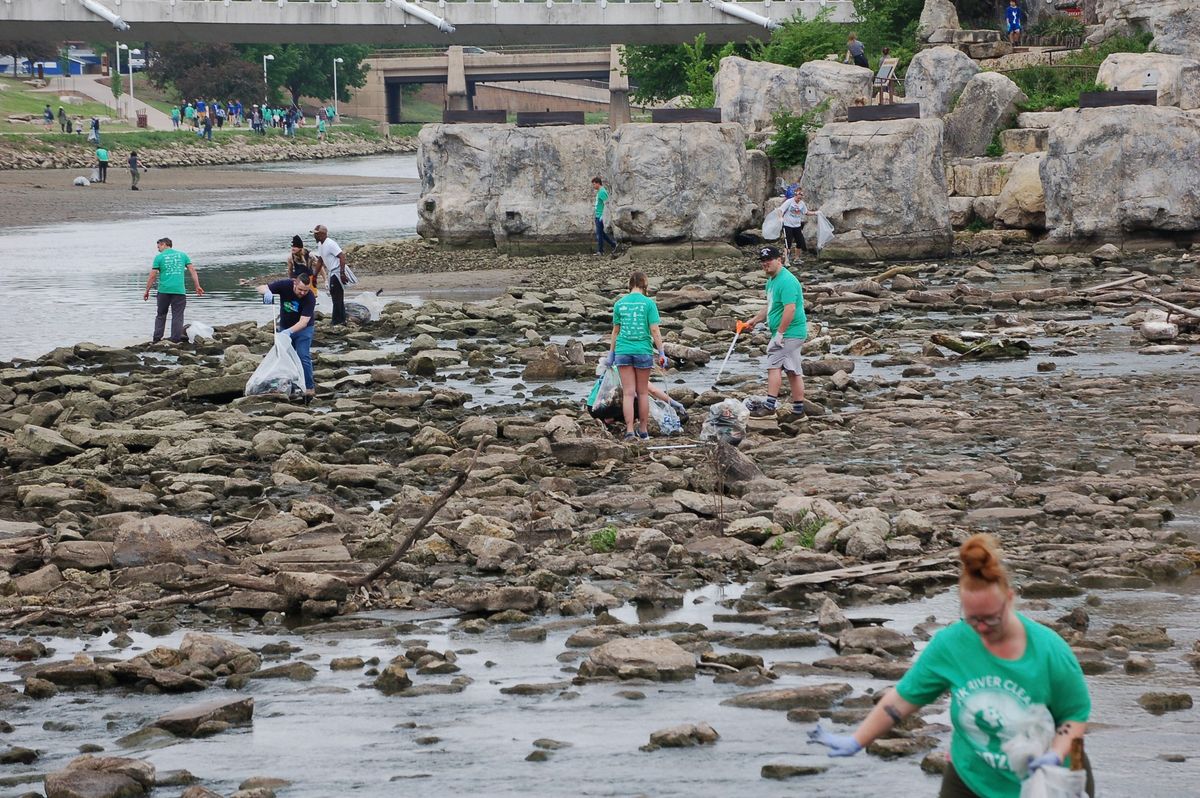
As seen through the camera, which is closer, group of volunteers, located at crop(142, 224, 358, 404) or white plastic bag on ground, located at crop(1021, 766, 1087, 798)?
white plastic bag on ground, located at crop(1021, 766, 1087, 798)

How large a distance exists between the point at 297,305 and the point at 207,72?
95.9 m

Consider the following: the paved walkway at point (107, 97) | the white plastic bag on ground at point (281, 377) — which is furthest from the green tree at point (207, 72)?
the white plastic bag on ground at point (281, 377)

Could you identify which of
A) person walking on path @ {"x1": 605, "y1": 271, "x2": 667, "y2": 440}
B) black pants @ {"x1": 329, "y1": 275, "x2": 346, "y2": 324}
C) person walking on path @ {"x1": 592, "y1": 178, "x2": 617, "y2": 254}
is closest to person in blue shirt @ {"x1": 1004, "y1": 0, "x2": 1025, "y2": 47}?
person walking on path @ {"x1": 592, "y1": 178, "x2": 617, "y2": 254}

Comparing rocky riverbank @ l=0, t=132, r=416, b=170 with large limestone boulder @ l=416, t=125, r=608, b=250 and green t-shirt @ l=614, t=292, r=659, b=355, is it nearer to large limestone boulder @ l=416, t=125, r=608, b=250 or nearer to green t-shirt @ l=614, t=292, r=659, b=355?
large limestone boulder @ l=416, t=125, r=608, b=250

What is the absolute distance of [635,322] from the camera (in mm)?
15203

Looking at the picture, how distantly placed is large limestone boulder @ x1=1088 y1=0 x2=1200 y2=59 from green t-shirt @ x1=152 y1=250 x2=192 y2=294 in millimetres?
28841

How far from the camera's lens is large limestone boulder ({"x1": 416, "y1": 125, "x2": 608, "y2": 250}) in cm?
4019

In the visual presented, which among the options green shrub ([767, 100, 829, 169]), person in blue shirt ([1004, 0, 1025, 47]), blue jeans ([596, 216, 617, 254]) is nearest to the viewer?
blue jeans ([596, 216, 617, 254])

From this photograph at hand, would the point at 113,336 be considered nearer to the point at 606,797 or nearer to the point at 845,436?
the point at 845,436

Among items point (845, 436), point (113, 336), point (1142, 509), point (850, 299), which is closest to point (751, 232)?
point (850, 299)

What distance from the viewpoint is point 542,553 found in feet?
38.4

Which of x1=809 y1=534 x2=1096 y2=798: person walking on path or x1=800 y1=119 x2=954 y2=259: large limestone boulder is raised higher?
x1=800 y1=119 x2=954 y2=259: large limestone boulder

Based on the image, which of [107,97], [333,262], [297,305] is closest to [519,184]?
[333,262]

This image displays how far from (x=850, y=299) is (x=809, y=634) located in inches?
738
